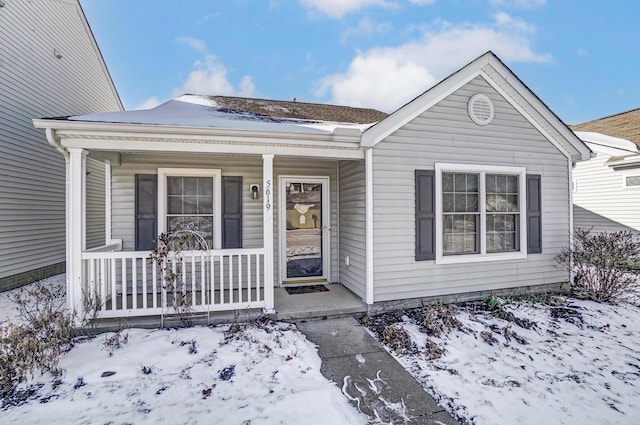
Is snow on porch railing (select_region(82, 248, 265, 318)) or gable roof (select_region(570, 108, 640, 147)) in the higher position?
gable roof (select_region(570, 108, 640, 147))

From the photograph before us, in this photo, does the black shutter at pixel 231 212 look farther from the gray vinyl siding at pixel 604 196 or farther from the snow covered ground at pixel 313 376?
the gray vinyl siding at pixel 604 196

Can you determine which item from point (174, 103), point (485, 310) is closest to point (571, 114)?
point (485, 310)

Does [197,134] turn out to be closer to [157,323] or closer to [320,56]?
[157,323]

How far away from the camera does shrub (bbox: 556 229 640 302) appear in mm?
5266

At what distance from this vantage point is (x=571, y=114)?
23.5 metres

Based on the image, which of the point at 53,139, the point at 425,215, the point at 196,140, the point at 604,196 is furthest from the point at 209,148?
the point at 604,196

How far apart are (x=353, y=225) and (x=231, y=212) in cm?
210

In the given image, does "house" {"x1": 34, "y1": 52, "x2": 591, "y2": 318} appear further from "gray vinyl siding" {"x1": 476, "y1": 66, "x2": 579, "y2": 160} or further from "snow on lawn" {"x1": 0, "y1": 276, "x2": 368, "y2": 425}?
"snow on lawn" {"x1": 0, "y1": 276, "x2": 368, "y2": 425}

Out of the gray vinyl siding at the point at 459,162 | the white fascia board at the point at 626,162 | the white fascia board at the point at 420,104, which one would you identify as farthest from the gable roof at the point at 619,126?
the white fascia board at the point at 420,104

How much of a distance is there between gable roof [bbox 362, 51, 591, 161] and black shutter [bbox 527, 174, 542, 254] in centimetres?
87

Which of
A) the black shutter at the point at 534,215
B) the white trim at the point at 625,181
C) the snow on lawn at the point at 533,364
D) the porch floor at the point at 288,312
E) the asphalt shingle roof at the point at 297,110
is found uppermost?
the asphalt shingle roof at the point at 297,110

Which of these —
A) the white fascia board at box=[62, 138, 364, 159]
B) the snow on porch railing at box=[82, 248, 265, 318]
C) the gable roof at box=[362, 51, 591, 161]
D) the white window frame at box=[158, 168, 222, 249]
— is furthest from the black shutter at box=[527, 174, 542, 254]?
the white window frame at box=[158, 168, 222, 249]

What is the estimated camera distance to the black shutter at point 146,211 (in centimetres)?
525

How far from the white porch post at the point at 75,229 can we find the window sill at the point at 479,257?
16.3ft
